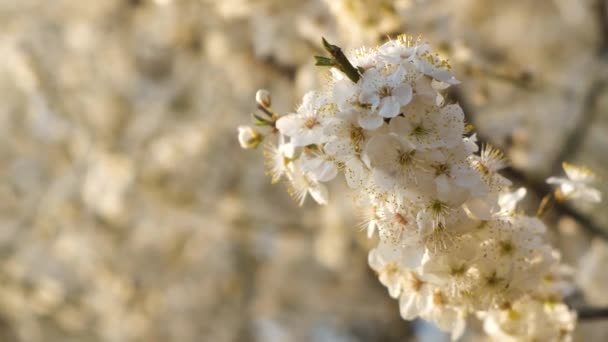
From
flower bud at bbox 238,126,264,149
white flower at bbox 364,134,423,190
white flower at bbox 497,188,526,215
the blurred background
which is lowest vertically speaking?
white flower at bbox 364,134,423,190

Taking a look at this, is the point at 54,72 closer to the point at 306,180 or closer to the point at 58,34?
the point at 58,34

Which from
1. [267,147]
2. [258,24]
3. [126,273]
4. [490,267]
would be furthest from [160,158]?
[490,267]

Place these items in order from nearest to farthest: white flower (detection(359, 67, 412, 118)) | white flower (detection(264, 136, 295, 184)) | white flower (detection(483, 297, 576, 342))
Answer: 1. white flower (detection(359, 67, 412, 118))
2. white flower (detection(264, 136, 295, 184))
3. white flower (detection(483, 297, 576, 342))

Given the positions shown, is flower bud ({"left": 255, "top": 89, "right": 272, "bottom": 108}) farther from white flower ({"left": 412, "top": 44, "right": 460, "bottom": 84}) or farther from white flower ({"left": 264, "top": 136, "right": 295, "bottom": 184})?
white flower ({"left": 412, "top": 44, "right": 460, "bottom": 84})

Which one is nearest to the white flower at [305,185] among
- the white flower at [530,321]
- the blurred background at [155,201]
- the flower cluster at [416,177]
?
the flower cluster at [416,177]

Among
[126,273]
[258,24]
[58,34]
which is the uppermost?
[58,34]

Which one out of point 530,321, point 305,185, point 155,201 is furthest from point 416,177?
point 155,201

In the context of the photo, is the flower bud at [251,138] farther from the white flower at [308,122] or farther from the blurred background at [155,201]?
the blurred background at [155,201]

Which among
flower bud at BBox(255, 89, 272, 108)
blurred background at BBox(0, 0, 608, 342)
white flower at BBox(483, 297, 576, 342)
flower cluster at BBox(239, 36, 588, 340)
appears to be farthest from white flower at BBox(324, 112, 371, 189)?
blurred background at BBox(0, 0, 608, 342)

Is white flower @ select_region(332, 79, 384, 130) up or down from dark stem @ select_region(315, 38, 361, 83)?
down
